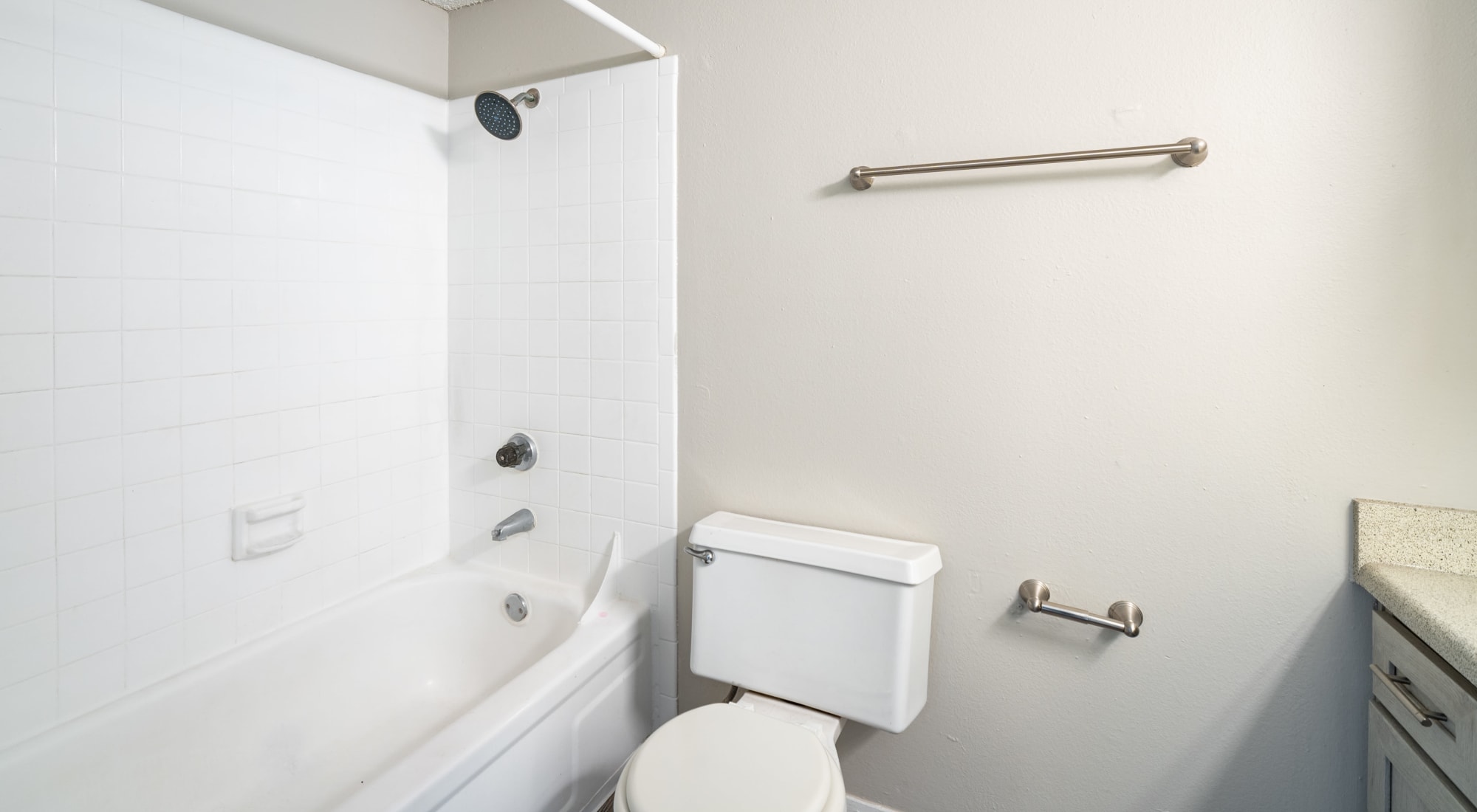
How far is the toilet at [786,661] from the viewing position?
47.5 inches

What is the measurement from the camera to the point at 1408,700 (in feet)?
3.51

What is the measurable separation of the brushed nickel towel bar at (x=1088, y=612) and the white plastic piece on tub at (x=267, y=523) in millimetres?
1650

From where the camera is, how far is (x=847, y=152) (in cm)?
153

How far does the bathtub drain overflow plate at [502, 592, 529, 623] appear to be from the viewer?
1889 millimetres

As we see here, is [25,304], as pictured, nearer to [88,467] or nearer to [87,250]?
[87,250]

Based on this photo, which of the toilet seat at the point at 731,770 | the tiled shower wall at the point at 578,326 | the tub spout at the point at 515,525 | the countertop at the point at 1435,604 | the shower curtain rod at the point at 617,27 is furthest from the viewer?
the tub spout at the point at 515,525

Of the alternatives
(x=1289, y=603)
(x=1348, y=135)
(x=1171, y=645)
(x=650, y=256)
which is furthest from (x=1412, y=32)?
(x=650, y=256)

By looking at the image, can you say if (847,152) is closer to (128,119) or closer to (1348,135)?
(1348,135)

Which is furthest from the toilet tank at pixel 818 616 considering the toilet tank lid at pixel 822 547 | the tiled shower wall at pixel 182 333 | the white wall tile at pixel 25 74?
the white wall tile at pixel 25 74

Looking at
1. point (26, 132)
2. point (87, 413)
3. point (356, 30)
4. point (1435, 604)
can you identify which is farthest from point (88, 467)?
point (1435, 604)

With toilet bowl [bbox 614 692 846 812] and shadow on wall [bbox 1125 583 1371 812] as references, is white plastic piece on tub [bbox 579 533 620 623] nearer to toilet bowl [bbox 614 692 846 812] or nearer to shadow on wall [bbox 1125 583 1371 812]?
toilet bowl [bbox 614 692 846 812]

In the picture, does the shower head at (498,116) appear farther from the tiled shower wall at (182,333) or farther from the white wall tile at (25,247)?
the white wall tile at (25,247)

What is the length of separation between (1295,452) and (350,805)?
5.43 ft

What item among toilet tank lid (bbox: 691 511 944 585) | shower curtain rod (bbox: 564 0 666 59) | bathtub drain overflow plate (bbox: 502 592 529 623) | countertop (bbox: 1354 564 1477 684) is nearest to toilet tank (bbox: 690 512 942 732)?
toilet tank lid (bbox: 691 511 944 585)
